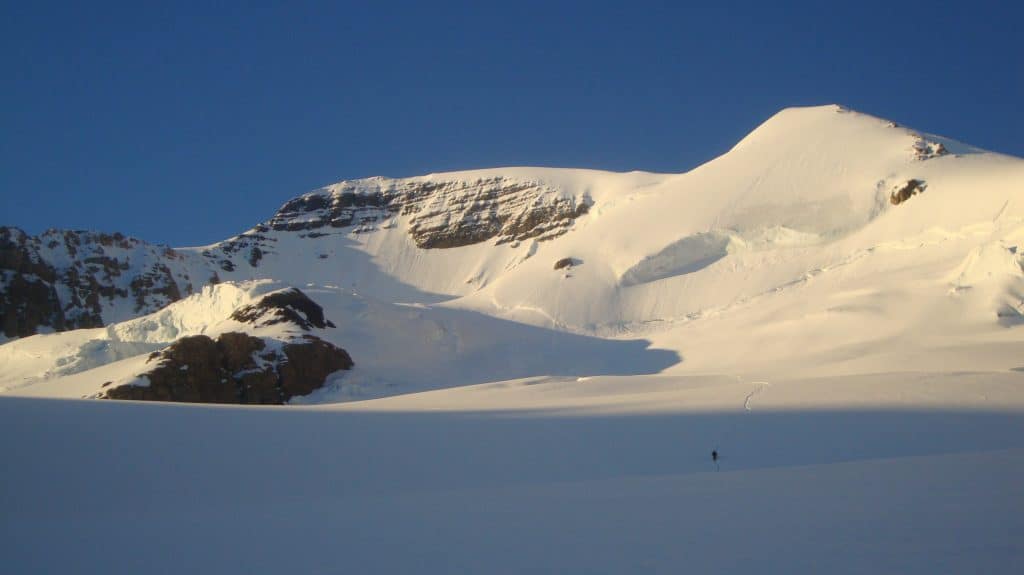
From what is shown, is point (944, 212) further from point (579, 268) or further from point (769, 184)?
point (579, 268)

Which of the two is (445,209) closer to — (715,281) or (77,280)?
(77,280)

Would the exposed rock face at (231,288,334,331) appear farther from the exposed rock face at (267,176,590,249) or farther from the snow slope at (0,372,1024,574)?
the exposed rock face at (267,176,590,249)

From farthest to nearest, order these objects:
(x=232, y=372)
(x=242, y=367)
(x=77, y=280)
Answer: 1. (x=77, y=280)
2. (x=242, y=367)
3. (x=232, y=372)

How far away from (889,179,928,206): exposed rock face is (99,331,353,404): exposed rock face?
111 ft

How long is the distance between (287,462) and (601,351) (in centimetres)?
3187

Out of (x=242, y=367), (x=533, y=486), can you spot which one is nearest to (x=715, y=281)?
(x=242, y=367)

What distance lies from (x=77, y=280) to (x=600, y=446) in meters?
60.5

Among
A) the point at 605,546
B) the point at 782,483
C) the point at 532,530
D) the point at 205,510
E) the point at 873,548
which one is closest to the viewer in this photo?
the point at 873,548

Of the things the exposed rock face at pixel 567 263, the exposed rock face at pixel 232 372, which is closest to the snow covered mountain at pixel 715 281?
the exposed rock face at pixel 567 263

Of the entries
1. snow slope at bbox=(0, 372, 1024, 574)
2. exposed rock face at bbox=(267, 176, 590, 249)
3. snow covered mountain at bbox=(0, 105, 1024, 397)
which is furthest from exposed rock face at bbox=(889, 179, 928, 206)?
exposed rock face at bbox=(267, 176, 590, 249)

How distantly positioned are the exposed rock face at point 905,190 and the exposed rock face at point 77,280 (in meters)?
54.3

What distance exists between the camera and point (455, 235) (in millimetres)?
88000

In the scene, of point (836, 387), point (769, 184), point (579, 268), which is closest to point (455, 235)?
point (579, 268)

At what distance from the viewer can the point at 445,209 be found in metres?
91.6
